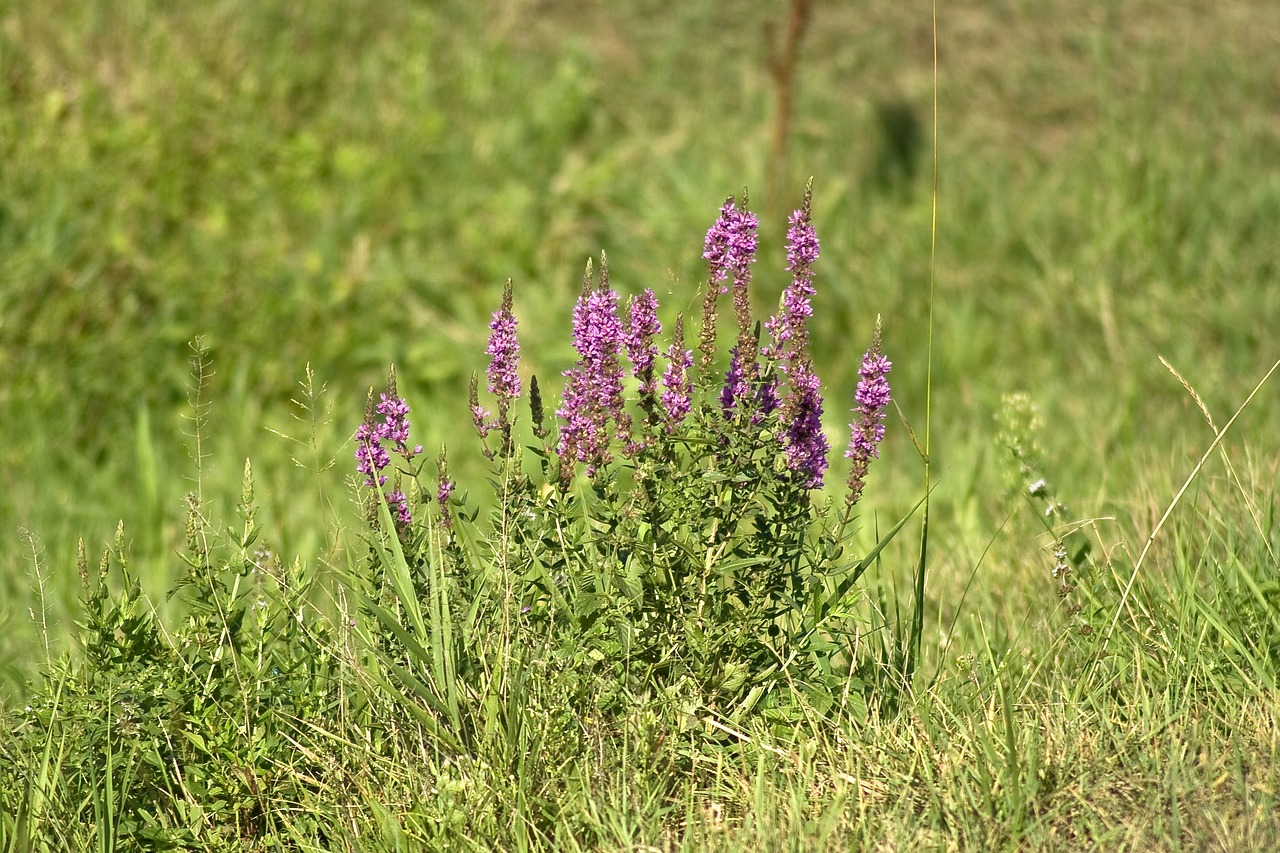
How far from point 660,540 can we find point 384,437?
23.4 inches

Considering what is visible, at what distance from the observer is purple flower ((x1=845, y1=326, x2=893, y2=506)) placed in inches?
105

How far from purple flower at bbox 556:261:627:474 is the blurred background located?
2.47 metres

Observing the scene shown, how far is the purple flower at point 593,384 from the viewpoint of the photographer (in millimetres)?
2637

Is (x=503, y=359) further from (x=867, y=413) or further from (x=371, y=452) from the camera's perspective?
(x=867, y=413)

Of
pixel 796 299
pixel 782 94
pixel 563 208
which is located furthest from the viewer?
pixel 563 208

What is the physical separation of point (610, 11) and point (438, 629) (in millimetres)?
5224

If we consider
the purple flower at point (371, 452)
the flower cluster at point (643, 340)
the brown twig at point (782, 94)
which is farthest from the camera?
the brown twig at point (782, 94)

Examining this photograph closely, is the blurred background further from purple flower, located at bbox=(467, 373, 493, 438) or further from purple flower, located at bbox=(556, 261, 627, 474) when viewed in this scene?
purple flower, located at bbox=(556, 261, 627, 474)

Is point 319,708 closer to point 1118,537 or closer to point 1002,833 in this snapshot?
point 1002,833

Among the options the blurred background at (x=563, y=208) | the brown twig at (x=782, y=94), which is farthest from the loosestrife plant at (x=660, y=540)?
the brown twig at (x=782, y=94)

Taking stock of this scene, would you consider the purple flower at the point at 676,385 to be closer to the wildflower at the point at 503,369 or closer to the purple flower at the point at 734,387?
the purple flower at the point at 734,387

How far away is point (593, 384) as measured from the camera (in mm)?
2678

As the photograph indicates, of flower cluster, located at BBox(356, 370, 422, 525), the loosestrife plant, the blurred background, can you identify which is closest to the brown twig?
the blurred background

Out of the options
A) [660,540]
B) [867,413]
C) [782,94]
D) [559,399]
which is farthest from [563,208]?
[660,540]
